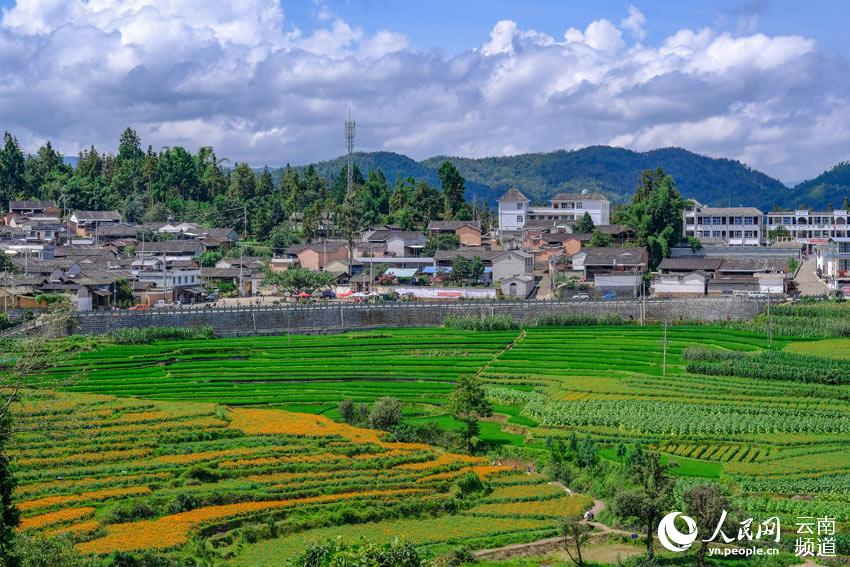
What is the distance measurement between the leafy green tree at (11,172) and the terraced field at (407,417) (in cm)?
6357

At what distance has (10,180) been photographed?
124 m

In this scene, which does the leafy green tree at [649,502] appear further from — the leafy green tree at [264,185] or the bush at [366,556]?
the leafy green tree at [264,185]

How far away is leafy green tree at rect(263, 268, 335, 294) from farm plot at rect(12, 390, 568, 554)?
38.6 meters

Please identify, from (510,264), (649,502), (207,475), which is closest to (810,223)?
(510,264)

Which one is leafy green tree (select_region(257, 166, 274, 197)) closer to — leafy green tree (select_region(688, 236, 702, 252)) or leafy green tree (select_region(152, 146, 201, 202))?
leafy green tree (select_region(152, 146, 201, 202))

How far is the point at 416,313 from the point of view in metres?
77.8

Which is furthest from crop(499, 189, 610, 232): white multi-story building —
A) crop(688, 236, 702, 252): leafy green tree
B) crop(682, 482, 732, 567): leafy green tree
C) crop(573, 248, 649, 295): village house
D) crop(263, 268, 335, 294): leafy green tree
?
crop(682, 482, 732, 567): leafy green tree

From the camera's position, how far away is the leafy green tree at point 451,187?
115250 mm

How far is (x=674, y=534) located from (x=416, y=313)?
151 ft

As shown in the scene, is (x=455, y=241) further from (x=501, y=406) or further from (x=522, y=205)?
(x=501, y=406)

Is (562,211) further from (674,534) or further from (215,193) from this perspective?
(674,534)

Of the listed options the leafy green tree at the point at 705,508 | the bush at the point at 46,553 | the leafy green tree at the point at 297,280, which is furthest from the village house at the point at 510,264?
the bush at the point at 46,553

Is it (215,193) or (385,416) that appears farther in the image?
(215,193)

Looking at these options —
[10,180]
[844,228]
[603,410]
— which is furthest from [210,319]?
[844,228]
